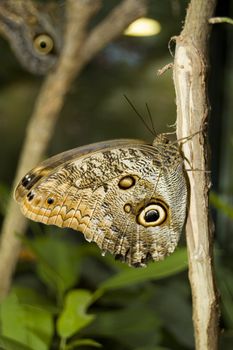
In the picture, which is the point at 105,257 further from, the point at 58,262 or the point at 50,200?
the point at 50,200

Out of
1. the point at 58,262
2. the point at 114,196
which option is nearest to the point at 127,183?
the point at 114,196

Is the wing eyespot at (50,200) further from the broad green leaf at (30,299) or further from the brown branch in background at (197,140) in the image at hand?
the broad green leaf at (30,299)

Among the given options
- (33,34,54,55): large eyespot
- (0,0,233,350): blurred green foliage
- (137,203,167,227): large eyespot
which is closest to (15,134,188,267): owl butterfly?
(137,203,167,227): large eyespot

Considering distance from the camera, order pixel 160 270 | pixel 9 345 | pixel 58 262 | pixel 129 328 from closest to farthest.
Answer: pixel 9 345
pixel 160 270
pixel 129 328
pixel 58 262

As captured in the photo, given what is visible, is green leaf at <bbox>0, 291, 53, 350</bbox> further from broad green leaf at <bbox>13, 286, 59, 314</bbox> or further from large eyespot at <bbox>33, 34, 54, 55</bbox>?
large eyespot at <bbox>33, 34, 54, 55</bbox>

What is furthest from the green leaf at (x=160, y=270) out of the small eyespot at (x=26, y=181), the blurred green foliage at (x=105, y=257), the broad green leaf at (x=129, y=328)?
the small eyespot at (x=26, y=181)

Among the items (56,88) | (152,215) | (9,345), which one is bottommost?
(9,345)
